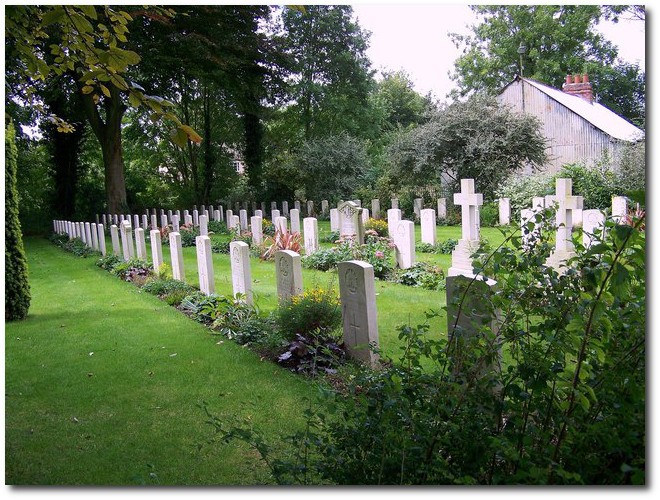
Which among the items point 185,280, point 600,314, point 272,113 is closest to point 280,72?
point 272,113

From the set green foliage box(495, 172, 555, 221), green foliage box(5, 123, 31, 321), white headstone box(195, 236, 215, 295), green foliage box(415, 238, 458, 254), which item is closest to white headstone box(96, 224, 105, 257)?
green foliage box(5, 123, 31, 321)

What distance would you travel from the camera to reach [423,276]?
22.4ft

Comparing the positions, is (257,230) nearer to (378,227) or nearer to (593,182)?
(378,227)

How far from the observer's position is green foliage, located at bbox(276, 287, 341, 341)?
4.21 metres

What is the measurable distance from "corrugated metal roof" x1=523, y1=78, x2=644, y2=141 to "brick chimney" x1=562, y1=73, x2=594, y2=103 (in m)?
0.03

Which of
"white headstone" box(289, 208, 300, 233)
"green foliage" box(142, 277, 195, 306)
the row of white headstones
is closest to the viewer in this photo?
the row of white headstones

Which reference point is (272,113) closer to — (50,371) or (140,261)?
(50,371)

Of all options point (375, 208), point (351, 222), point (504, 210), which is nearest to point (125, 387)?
point (351, 222)

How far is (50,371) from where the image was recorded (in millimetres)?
3705

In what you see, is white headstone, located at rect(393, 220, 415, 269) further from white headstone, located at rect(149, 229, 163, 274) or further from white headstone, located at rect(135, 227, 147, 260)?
white headstone, located at rect(135, 227, 147, 260)

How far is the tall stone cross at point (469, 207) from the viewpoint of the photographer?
290 inches

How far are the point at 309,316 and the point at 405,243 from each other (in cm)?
368

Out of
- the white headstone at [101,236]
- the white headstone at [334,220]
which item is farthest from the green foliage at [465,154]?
the white headstone at [101,236]

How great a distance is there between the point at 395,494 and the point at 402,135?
20.6ft
